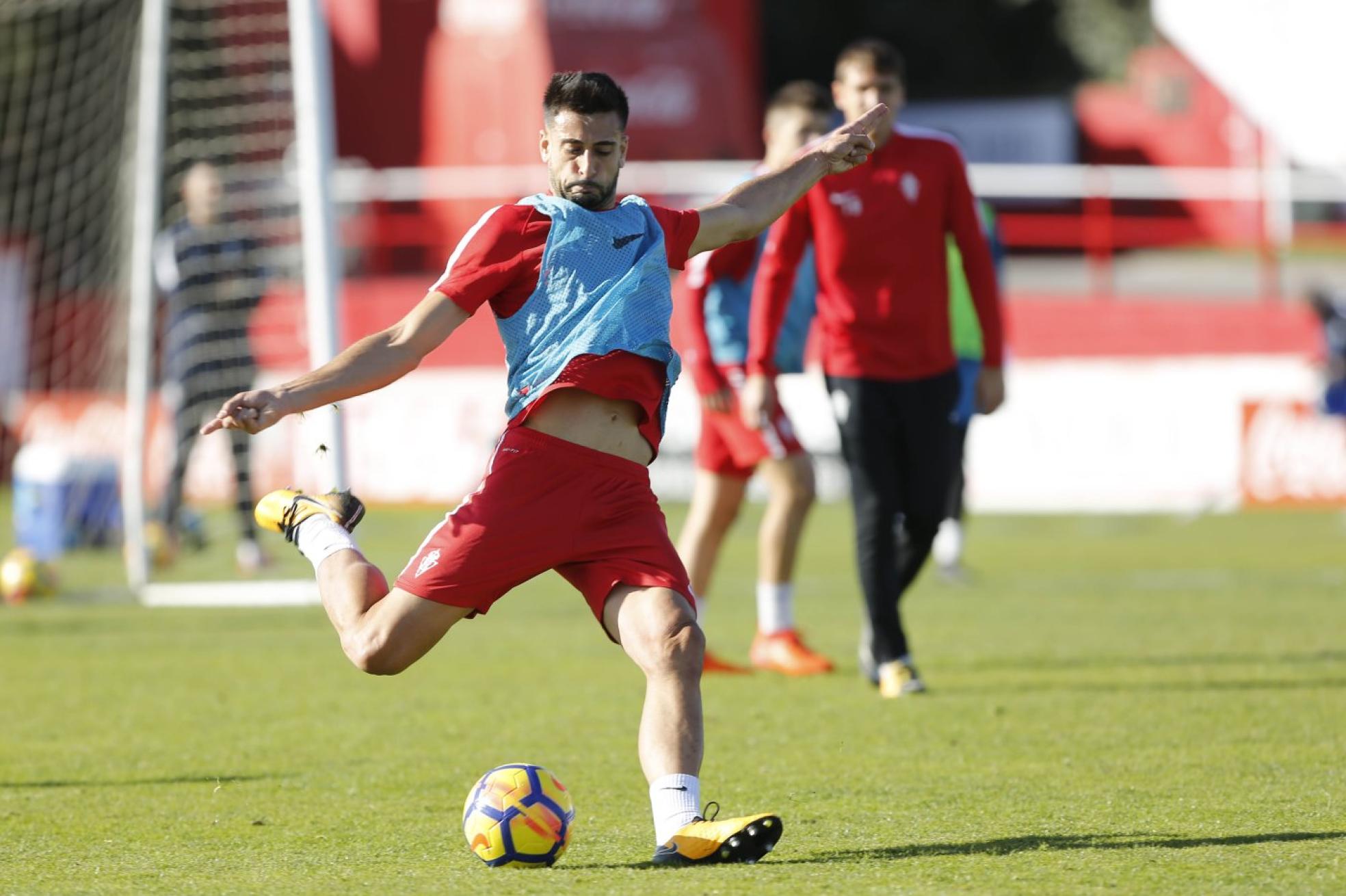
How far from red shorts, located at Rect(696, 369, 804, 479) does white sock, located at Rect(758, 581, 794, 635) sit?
511mm

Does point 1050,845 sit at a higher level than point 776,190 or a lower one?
lower

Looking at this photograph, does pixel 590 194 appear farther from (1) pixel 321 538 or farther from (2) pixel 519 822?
(2) pixel 519 822

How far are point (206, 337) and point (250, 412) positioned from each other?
8.70 m

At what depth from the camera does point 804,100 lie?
8227 millimetres

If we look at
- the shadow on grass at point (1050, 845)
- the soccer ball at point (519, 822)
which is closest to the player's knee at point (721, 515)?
the shadow on grass at point (1050, 845)

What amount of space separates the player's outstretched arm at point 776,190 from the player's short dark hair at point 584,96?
0.39 meters

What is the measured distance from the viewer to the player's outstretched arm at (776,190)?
5.21 meters

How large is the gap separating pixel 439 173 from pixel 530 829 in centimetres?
1937

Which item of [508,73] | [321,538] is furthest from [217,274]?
[508,73]

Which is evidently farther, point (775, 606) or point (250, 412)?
point (775, 606)

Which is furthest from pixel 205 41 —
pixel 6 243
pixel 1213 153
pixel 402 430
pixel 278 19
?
pixel 1213 153

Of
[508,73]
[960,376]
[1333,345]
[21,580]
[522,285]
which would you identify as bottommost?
[21,580]

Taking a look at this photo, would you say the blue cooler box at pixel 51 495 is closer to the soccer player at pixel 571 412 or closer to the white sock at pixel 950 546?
the white sock at pixel 950 546

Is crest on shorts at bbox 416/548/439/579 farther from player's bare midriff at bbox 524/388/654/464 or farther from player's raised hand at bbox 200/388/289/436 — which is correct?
player's raised hand at bbox 200/388/289/436
